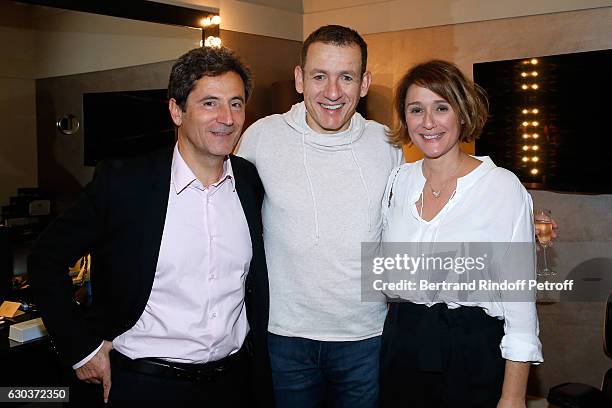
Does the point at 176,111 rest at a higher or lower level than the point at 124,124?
lower

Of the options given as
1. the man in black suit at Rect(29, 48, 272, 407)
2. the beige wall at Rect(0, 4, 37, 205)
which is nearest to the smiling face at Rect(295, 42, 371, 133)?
the man in black suit at Rect(29, 48, 272, 407)

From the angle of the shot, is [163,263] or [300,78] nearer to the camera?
[163,263]

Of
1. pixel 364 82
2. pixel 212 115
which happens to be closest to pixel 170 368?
pixel 212 115

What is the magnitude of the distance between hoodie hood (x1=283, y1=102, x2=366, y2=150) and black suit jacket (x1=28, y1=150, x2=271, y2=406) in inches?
21.7

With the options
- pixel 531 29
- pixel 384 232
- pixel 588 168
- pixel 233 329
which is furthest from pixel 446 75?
pixel 531 29

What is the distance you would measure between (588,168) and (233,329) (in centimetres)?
252

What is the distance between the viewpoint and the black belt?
1772 mm

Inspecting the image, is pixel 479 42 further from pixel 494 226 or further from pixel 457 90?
pixel 494 226

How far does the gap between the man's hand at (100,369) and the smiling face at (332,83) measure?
1.06m

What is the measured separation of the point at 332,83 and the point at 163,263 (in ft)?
2.85

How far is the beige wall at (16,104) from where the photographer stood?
3.27 m

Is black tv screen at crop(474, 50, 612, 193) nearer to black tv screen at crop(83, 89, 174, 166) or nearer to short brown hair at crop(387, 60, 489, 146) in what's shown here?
short brown hair at crop(387, 60, 489, 146)

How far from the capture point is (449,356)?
71.4 inches

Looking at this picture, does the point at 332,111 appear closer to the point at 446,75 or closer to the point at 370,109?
the point at 446,75
